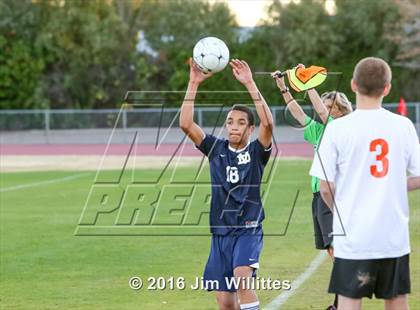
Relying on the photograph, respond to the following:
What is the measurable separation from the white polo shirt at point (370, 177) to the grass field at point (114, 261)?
3841 millimetres

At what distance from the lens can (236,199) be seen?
7711 millimetres

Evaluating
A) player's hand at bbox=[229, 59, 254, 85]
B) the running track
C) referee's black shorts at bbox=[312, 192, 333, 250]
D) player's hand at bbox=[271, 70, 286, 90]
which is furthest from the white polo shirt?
the running track

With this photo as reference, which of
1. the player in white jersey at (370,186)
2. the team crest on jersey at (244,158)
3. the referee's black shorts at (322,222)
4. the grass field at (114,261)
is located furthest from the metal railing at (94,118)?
the player in white jersey at (370,186)

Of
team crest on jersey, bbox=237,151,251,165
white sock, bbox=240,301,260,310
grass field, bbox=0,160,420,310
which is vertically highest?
team crest on jersey, bbox=237,151,251,165

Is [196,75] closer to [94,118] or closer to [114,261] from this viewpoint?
[114,261]

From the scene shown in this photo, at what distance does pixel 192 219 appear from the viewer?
16719mm

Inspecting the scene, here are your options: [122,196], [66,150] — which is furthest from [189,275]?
[66,150]

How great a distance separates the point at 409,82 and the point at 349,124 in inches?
1938

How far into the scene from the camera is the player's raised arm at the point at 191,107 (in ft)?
24.9

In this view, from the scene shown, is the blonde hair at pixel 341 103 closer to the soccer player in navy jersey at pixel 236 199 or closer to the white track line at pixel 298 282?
the soccer player in navy jersey at pixel 236 199

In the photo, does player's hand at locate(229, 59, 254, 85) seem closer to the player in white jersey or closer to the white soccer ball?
the white soccer ball

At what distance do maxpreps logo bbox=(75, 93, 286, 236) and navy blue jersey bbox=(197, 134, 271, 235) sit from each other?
87mm

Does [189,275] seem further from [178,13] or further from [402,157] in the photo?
[178,13]

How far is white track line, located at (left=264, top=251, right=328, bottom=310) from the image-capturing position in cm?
955
